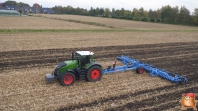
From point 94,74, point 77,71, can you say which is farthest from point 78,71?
point 94,74

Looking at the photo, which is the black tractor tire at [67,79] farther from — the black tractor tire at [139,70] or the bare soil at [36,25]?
the bare soil at [36,25]

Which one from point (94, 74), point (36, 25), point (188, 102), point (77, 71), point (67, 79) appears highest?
point (36, 25)

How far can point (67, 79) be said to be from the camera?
988 centimetres

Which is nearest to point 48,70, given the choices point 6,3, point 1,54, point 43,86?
point 43,86

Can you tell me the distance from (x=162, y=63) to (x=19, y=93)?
11.0 metres

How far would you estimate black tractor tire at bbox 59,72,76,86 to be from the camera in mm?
9680

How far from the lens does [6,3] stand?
596 feet

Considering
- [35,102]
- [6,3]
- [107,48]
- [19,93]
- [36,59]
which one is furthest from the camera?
[6,3]

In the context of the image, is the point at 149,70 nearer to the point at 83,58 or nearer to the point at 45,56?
the point at 83,58

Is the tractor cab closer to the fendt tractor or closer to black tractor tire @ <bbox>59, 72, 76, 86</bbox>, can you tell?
the fendt tractor

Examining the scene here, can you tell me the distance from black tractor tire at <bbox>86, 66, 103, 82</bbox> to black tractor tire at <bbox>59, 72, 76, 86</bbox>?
861 millimetres

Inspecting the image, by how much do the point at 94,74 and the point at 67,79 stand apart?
160cm

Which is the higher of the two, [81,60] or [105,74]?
[81,60]

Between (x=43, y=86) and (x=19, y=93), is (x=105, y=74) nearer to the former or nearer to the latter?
(x=43, y=86)
